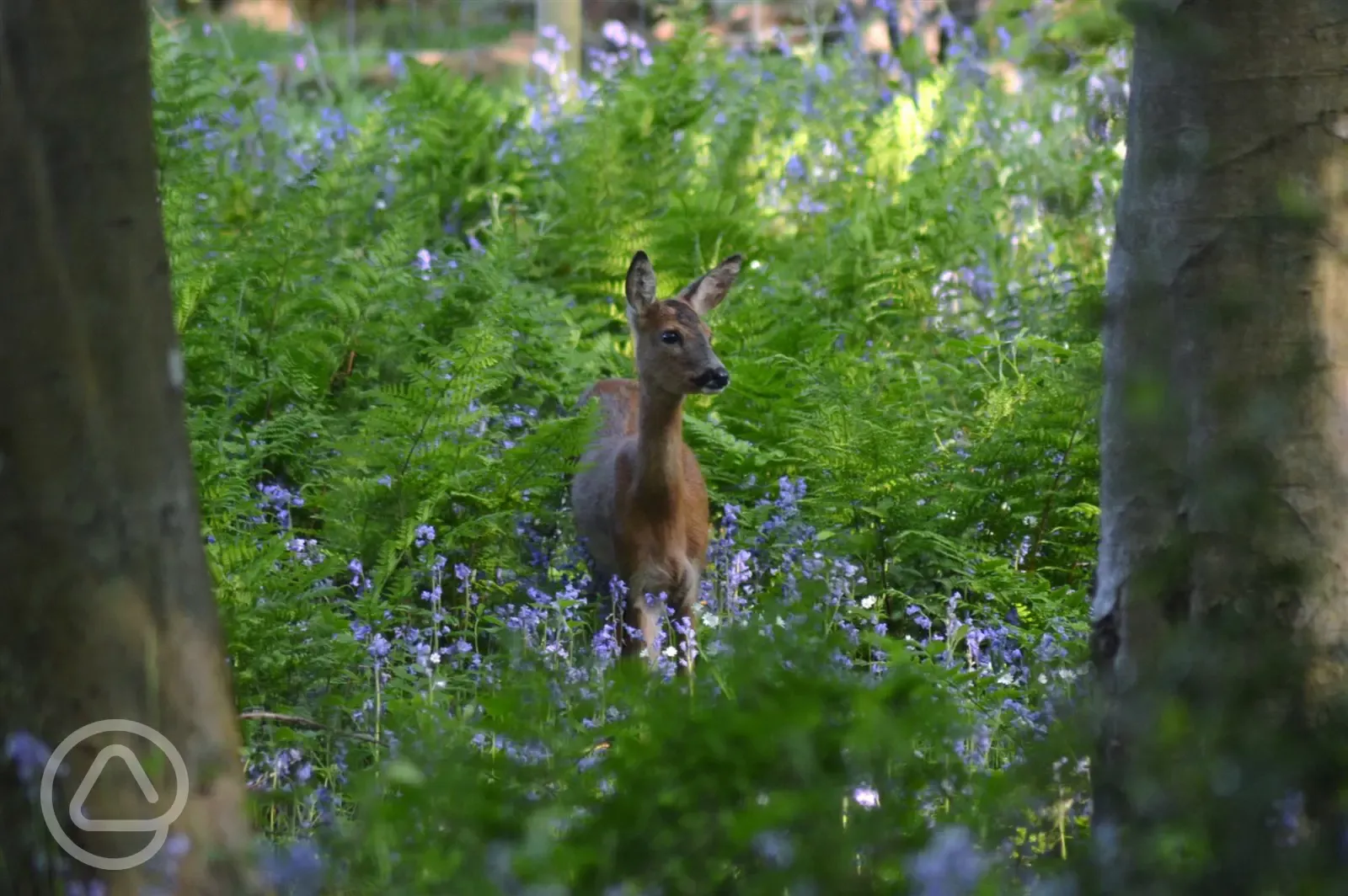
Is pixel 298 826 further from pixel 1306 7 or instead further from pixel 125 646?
pixel 1306 7

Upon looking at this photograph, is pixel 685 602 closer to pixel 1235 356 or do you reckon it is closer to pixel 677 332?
pixel 677 332

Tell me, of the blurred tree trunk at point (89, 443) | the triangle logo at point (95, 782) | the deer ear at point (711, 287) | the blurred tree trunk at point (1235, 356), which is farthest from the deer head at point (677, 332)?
the triangle logo at point (95, 782)

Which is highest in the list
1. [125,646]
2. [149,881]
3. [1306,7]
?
[1306,7]

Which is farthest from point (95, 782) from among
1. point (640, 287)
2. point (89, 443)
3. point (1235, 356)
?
point (640, 287)

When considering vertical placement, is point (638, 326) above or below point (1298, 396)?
below

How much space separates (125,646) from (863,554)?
10.8ft

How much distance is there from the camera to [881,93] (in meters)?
10.6

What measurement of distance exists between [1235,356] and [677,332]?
129 inches

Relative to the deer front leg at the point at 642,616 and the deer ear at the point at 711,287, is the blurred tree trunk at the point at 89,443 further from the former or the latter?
the deer ear at the point at 711,287

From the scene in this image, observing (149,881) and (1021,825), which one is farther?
(1021,825)

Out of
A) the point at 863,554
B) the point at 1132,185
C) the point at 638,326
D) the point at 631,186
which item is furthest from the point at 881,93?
the point at 1132,185

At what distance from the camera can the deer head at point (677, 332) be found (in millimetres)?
6031

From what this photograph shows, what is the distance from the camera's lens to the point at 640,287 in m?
6.51

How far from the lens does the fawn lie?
601 cm
